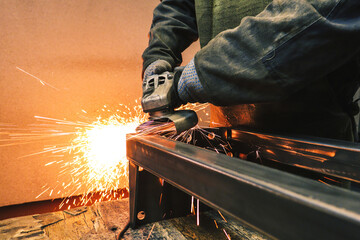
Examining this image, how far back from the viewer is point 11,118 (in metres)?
1.83

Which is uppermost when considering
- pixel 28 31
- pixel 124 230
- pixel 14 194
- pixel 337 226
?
pixel 28 31

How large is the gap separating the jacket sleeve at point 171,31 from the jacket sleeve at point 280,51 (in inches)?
22.7

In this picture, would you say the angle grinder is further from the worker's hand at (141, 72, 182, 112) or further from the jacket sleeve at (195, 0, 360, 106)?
the jacket sleeve at (195, 0, 360, 106)

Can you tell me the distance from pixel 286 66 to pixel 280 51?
1.6 inches

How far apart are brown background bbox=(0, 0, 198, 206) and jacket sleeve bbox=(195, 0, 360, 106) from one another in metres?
1.68

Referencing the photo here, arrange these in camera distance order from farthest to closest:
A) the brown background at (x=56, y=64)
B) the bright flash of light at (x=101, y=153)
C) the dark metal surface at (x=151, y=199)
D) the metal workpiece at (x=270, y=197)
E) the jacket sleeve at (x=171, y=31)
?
1. the brown background at (x=56, y=64)
2. the bright flash of light at (x=101, y=153)
3. the jacket sleeve at (x=171, y=31)
4. the dark metal surface at (x=151, y=199)
5. the metal workpiece at (x=270, y=197)

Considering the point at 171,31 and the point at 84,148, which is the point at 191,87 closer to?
the point at 171,31

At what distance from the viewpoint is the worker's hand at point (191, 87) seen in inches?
26.5

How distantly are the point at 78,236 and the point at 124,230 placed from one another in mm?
149

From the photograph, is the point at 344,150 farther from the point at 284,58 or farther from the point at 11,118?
the point at 11,118

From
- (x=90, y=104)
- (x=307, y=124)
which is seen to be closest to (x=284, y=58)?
(x=307, y=124)

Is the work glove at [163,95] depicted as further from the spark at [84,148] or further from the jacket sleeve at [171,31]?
the spark at [84,148]

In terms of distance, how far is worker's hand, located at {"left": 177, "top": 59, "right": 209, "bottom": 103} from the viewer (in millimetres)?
672

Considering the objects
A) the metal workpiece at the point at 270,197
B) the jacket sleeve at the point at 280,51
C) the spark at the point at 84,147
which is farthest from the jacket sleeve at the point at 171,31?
the metal workpiece at the point at 270,197
